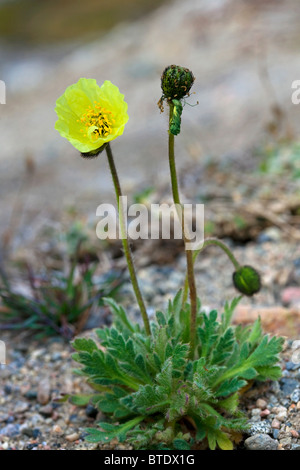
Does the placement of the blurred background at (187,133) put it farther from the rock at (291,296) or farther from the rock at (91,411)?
the rock at (91,411)

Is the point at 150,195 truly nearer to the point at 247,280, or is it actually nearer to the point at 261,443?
the point at 247,280

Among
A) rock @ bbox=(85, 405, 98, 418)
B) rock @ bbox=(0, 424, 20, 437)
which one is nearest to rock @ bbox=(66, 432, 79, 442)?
rock @ bbox=(85, 405, 98, 418)

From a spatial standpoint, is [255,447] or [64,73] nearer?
[255,447]

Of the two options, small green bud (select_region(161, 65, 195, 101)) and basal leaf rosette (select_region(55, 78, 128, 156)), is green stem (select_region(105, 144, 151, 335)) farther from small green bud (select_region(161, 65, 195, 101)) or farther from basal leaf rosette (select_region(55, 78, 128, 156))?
small green bud (select_region(161, 65, 195, 101))

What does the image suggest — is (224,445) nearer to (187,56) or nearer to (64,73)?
(187,56)

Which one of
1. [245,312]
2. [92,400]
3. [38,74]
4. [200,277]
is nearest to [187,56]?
[38,74]
